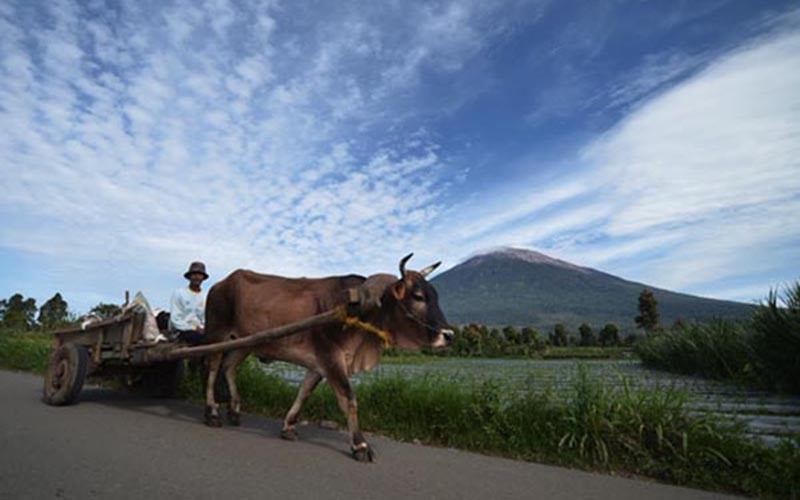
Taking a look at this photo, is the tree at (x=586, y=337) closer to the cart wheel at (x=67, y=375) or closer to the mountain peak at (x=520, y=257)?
the cart wheel at (x=67, y=375)

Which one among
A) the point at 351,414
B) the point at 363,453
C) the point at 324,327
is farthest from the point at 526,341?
the point at 363,453

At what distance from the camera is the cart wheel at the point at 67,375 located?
19.5ft

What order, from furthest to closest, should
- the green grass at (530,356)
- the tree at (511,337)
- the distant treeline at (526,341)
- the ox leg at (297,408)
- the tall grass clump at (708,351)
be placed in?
the tree at (511,337)
the distant treeline at (526,341)
the green grass at (530,356)
the tall grass clump at (708,351)
the ox leg at (297,408)

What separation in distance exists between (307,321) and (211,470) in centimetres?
139

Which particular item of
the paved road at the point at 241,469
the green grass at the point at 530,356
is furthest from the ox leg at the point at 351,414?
the green grass at the point at 530,356

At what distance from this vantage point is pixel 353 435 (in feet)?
13.6

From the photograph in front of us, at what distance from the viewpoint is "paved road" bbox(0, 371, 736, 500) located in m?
3.17

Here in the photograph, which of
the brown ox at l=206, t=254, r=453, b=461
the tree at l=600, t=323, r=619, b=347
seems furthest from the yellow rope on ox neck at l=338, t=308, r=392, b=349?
the tree at l=600, t=323, r=619, b=347

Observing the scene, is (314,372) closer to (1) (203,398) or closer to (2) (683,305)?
(1) (203,398)

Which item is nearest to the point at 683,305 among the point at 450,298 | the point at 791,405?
the point at 450,298

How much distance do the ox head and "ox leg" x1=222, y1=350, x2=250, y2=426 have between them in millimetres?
1746

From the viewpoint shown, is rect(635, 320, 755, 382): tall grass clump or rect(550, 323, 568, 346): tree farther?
rect(550, 323, 568, 346): tree

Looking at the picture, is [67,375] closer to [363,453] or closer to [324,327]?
[324,327]

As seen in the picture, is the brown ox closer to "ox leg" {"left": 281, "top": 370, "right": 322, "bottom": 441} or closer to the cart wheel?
"ox leg" {"left": 281, "top": 370, "right": 322, "bottom": 441}
